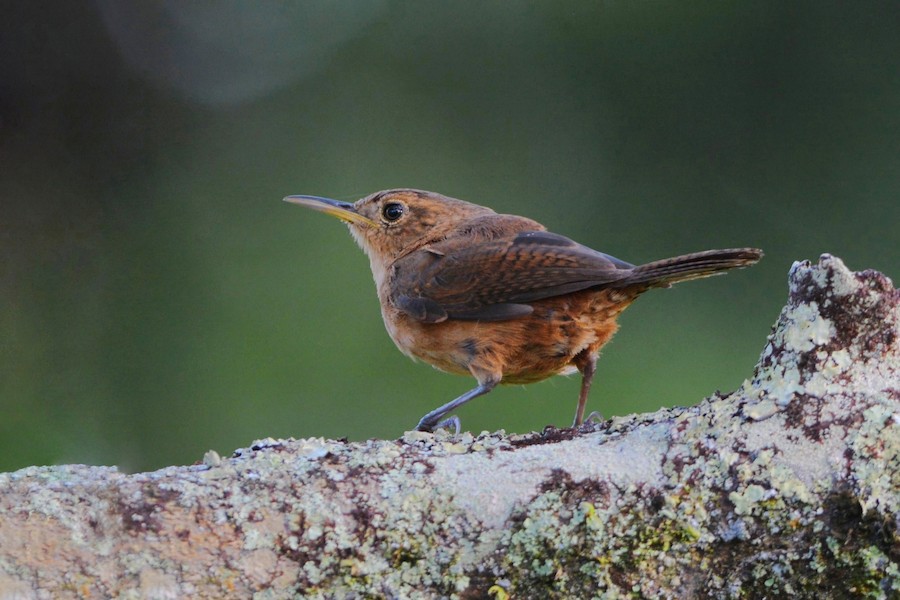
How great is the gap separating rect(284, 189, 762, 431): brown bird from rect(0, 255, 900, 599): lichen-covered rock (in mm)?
1436

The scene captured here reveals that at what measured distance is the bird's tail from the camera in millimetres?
2988

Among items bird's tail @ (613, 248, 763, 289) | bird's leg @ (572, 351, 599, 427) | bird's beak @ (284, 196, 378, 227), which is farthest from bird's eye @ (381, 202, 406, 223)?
bird's tail @ (613, 248, 763, 289)

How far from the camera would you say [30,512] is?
63.2 inches

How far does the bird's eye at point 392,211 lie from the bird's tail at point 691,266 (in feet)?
4.37

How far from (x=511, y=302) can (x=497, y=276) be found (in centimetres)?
15

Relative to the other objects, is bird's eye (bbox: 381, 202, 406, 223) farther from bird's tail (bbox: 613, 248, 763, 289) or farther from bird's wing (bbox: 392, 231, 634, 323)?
bird's tail (bbox: 613, 248, 763, 289)

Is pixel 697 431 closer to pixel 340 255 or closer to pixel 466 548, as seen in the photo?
pixel 466 548

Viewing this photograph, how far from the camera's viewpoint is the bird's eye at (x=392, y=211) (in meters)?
4.52

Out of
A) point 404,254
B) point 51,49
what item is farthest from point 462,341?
point 51,49

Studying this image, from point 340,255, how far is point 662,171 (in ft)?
5.80

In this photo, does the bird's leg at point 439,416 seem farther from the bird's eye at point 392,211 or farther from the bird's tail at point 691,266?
the bird's eye at point 392,211

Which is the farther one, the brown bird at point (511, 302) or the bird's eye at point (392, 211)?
the bird's eye at point (392, 211)

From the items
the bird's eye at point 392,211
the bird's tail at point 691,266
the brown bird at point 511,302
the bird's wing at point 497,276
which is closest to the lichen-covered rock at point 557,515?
the bird's tail at point 691,266

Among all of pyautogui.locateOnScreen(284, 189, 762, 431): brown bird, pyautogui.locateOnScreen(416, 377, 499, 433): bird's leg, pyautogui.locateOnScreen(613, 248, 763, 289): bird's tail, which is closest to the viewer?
pyautogui.locateOnScreen(613, 248, 763, 289): bird's tail
